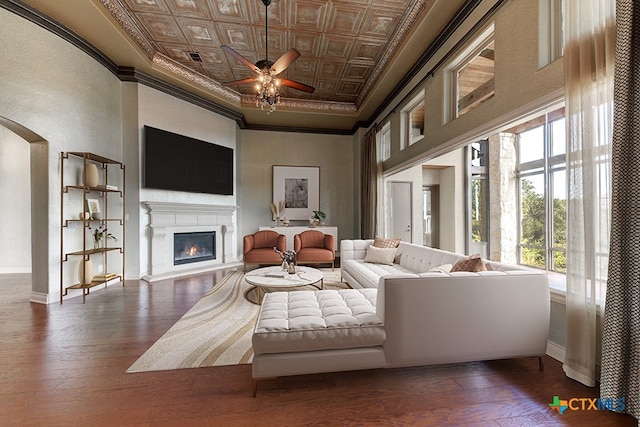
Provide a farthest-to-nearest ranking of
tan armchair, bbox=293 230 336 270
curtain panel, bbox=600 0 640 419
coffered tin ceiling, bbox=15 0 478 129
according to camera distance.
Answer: tan armchair, bbox=293 230 336 270, coffered tin ceiling, bbox=15 0 478 129, curtain panel, bbox=600 0 640 419

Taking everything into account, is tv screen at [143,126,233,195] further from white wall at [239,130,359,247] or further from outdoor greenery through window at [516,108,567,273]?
outdoor greenery through window at [516,108,567,273]

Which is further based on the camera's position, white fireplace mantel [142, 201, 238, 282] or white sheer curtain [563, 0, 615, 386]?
white fireplace mantel [142, 201, 238, 282]

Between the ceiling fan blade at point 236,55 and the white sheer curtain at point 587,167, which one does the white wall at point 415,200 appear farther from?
the white sheer curtain at point 587,167

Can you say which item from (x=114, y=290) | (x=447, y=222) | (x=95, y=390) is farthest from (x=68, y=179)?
(x=447, y=222)

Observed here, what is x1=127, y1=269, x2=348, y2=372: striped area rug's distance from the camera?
2.16m

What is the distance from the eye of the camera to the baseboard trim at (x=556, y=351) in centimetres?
217

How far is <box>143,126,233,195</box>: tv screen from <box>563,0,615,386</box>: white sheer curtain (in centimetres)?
557

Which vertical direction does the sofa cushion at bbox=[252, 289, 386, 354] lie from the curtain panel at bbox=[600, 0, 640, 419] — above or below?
below

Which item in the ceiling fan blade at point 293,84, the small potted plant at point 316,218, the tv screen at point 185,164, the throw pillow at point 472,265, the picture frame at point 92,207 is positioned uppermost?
the ceiling fan blade at point 293,84

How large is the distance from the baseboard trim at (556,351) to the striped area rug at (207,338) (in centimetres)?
243

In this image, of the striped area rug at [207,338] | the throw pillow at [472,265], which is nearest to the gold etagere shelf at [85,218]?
the striped area rug at [207,338]

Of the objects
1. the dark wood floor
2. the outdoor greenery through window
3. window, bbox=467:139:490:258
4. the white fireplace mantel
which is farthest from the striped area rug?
window, bbox=467:139:490:258

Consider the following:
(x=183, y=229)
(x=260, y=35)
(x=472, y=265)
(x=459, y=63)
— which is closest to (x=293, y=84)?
(x=260, y=35)

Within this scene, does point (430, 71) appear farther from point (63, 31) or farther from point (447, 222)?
point (63, 31)
